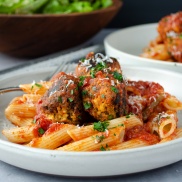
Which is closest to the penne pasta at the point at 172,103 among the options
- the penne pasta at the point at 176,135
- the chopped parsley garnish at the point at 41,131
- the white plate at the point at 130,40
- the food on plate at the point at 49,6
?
the penne pasta at the point at 176,135

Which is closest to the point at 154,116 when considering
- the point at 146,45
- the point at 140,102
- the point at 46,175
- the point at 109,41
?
the point at 140,102

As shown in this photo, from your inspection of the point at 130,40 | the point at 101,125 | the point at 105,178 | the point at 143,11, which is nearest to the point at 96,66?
the point at 101,125

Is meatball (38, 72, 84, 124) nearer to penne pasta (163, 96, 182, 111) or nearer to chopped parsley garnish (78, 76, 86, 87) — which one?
chopped parsley garnish (78, 76, 86, 87)

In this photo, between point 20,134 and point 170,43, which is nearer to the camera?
point 20,134

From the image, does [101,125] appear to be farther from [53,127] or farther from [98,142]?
[53,127]

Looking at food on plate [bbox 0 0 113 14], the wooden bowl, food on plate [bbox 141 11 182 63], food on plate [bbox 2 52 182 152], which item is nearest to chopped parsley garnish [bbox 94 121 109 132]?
food on plate [bbox 2 52 182 152]

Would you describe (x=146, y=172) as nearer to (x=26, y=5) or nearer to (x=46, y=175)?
(x=46, y=175)

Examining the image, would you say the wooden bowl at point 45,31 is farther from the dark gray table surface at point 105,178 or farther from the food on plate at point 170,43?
the dark gray table surface at point 105,178
